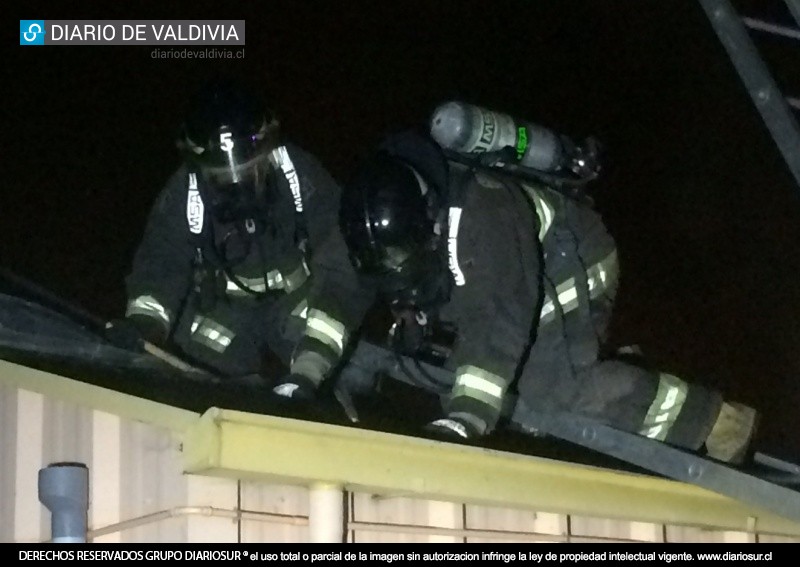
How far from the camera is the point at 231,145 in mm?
2645

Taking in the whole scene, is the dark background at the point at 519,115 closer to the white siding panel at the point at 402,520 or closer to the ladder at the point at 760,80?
the ladder at the point at 760,80

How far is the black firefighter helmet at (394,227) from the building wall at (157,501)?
0.64 meters

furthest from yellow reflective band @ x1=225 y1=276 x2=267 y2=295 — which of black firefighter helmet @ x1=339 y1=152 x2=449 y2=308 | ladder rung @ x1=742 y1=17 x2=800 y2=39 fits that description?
ladder rung @ x1=742 y1=17 x2=800 y2=39

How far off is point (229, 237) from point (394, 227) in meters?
0.66

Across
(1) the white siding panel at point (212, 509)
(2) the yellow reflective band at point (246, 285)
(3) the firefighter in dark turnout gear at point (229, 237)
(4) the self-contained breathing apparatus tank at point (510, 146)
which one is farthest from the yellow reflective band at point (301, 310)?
(1) the white siding panel at point (212, 509)

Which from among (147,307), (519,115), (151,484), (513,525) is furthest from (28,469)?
(519,115)

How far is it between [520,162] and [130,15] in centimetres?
229

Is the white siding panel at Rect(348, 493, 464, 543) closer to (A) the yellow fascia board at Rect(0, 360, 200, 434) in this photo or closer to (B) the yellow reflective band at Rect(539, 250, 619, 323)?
(A) the yellow fascia board at Rect(0, 360, 200, 434)

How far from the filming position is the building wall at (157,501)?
193 cm

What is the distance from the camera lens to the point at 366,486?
1942mm

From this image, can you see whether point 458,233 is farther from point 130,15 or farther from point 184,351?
point 130,15

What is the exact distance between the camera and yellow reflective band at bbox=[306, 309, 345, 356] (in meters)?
2.62

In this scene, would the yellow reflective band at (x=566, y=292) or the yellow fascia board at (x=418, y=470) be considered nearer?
the yellow fascia board at (x=418, y=470)
